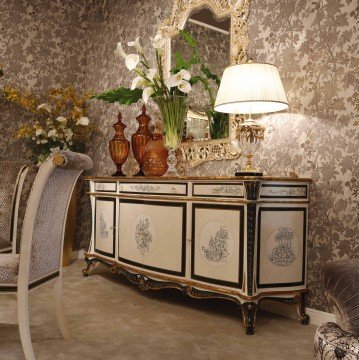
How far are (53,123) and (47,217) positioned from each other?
7.44 ft

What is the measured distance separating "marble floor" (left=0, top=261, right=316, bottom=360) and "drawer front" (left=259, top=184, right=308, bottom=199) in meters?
0.66

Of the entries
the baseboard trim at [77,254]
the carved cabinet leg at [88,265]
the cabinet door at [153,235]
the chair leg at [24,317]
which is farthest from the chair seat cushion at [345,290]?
the baseboard trim at [77,254]

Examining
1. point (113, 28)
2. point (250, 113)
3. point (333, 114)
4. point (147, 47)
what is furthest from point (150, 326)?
point (113, 28)

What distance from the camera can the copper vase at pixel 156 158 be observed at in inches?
121

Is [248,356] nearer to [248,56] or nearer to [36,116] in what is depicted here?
[248,56]

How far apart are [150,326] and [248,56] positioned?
1652mm

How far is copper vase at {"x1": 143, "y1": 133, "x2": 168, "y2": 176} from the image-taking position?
306 centimetres

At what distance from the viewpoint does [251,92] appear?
7.30ft

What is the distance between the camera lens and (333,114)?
7.41ft

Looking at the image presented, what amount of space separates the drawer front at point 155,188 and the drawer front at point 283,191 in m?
0.48

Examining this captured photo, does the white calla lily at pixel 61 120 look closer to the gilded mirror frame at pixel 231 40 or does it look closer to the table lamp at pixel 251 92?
the gilded mirror frame at pixel 231 40

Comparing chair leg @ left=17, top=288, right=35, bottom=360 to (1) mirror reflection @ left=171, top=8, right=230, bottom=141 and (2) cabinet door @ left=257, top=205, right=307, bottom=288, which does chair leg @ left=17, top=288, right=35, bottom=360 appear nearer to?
(2) cabinet door @ left=257, top=205, right=307, bottom=288

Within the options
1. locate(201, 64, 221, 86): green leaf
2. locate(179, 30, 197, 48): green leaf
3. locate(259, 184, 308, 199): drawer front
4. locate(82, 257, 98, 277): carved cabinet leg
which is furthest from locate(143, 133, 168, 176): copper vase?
locate(259, 184, 308, 199): drawer front

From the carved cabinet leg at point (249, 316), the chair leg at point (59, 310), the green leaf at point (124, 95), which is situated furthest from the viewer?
the green leaf at point (124, 95)
